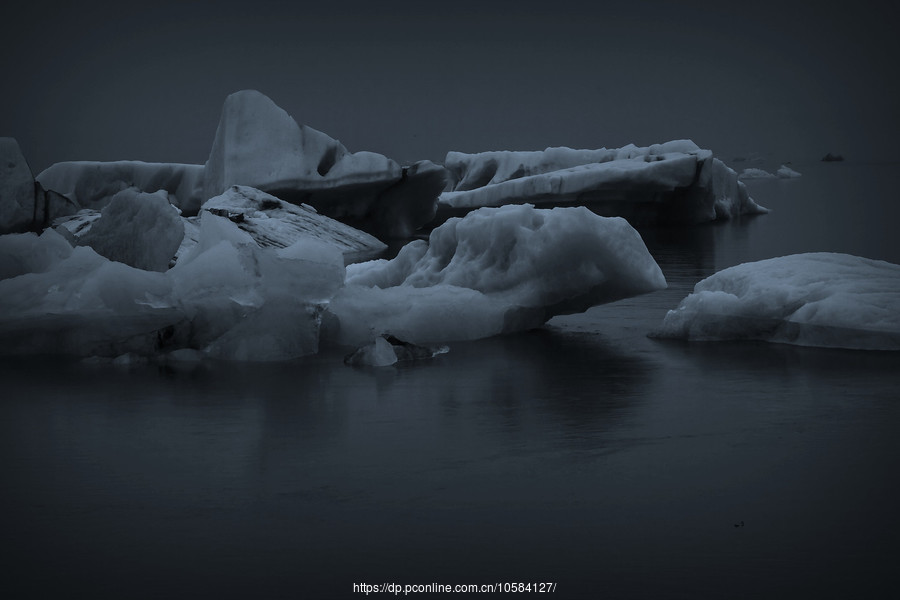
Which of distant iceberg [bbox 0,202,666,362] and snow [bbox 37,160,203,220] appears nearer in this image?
distant iceberg [bbox 0,202,666,362]

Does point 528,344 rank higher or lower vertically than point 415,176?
lower

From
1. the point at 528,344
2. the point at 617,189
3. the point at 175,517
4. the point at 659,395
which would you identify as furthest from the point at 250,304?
the point at 617,189

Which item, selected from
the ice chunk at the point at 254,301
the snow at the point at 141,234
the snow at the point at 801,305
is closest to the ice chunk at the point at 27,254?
the snow at the point at 141,234

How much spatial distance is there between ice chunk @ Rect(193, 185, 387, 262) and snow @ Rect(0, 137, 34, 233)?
2.27 m

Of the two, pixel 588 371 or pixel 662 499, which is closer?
pixel 662 499

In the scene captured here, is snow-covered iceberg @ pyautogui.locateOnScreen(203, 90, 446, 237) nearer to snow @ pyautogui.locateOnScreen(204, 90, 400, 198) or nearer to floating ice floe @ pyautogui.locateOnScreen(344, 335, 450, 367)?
snow @ pyautogui.locateOnScreen(204, 90, 400, 198)

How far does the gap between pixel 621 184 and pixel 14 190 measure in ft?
30.8

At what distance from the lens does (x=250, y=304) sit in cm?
599

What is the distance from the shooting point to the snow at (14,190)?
1390 cm

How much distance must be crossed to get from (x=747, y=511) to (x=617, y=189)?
15.8 metres

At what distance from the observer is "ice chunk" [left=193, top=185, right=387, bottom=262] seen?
1300 centimetres

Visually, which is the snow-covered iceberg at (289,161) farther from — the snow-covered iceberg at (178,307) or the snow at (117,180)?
the snow-covered iceberg at (178,307)

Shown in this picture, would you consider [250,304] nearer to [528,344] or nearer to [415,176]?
[528,344]

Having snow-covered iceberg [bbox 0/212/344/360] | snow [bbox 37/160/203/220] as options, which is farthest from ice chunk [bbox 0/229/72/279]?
snow [bbox 37/160/203/220]
